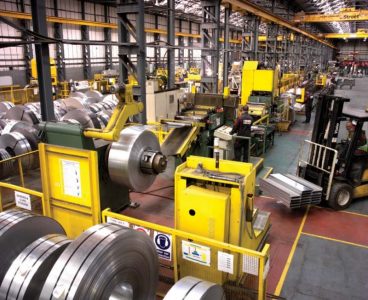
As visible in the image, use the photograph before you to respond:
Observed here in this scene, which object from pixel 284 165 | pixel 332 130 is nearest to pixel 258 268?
pixel 332 130

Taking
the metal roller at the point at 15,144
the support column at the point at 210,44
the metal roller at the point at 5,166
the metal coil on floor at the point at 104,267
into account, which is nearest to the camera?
the metal coil on floor at the point at 104,267

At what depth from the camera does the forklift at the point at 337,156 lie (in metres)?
7.82

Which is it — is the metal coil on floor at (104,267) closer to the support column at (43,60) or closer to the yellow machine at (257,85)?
the support column at (43,60)

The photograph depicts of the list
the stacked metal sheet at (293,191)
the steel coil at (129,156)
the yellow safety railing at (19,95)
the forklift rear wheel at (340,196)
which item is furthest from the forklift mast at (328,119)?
the yellow safety railing at (19,95)

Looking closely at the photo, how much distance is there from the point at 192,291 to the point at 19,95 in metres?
18.6

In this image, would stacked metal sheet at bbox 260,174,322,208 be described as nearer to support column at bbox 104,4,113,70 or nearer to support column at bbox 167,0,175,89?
support column at bbox 167,0,175,89

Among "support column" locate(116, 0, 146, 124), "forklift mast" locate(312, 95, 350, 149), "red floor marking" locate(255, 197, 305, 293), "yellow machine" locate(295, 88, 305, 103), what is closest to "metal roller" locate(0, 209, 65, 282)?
"red floor marking" locate(255, 197, 305, 293)

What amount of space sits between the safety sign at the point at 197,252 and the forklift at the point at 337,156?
4780mm

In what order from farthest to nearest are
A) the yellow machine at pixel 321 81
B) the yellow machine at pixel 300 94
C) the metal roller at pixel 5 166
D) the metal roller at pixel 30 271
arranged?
the yellow machine at pixel 321 81, the yellow machine at pixel 300 94, the metal roller at pixel 5 166, the metal roller at pixel 30 271

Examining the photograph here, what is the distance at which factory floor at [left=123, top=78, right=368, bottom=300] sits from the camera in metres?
5.36

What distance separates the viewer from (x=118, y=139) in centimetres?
561

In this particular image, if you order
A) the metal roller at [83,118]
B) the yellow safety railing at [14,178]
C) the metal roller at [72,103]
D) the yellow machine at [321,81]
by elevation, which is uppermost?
the yellow machine at [321,81]

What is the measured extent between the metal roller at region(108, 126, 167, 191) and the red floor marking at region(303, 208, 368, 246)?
351 cm

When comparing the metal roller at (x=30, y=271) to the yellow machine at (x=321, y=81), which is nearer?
the metal roller at (x=30, y=271)
